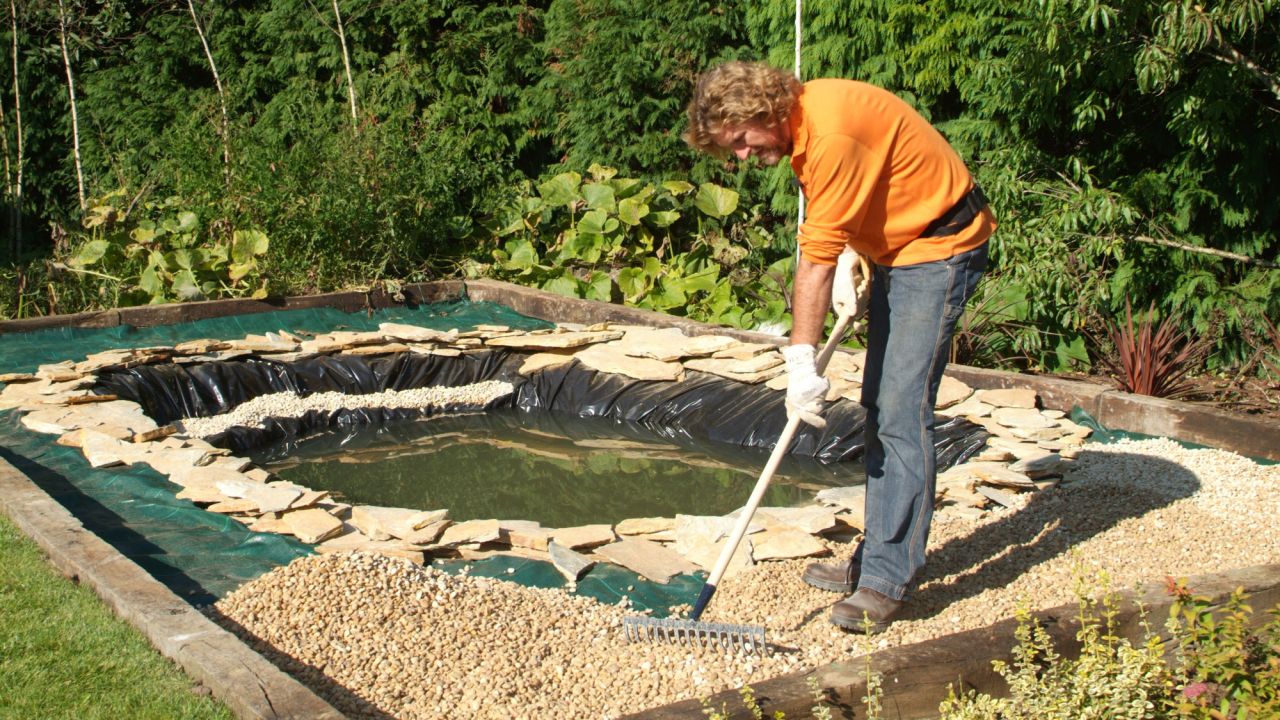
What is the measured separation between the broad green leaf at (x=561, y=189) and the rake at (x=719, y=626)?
6.12 m

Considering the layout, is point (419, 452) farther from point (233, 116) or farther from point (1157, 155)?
point (233, 116)

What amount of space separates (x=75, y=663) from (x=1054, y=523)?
10.3 ft

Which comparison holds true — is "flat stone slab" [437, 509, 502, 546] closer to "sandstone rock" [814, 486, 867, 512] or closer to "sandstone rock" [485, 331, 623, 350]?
"sandstone rock" [814, 486, 867, 512]

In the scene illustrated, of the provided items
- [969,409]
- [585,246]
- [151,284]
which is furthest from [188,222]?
[969,409]

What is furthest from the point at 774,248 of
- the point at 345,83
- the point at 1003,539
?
the point at 1003,539

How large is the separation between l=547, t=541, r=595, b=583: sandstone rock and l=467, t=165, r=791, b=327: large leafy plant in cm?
421

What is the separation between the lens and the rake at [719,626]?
3000 millimetres

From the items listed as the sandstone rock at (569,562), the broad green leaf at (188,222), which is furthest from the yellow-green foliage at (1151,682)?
the broad green leaf at (188,222)

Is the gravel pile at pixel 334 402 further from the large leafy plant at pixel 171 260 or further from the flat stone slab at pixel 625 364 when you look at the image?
the large leafy plant at pixel 171 260

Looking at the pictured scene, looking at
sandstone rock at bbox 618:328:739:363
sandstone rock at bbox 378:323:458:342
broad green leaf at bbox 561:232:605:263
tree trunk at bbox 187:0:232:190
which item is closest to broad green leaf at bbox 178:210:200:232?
tree trunk at bbox 187:0:232:190

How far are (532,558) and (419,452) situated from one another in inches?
90.6

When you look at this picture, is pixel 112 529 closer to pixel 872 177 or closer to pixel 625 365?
pixel 872 177

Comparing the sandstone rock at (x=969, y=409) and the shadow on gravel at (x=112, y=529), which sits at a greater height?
the shadow on gravel at (x=112, y=529)

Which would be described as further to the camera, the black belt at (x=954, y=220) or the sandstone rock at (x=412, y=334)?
the sandstone rock at (x=412, y=334)
